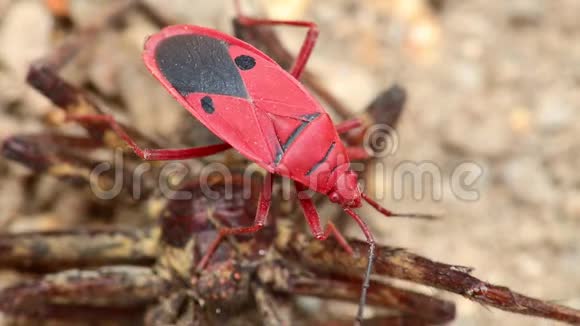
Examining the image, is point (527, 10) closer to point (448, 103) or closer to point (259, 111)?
point (448, 103)

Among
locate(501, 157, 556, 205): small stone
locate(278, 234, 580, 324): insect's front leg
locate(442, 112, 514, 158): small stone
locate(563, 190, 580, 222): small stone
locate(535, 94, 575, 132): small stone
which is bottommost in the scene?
locate(278, 234, 580, 324): insect's front leg

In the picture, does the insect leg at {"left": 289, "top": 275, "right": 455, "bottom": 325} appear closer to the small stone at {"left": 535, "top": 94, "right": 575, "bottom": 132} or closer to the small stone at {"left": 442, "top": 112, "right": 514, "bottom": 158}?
the small stone at {"left": 442, "top": 112, "right": 514, "bottom": 158}

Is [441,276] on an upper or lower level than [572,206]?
lower

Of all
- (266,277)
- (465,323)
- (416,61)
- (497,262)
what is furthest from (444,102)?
(266,277)

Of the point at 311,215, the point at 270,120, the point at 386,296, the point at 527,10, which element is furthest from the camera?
the point at 527,10

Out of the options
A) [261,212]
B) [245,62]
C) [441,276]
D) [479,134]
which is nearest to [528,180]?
[479,134]

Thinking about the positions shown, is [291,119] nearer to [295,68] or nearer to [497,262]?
[295,68]

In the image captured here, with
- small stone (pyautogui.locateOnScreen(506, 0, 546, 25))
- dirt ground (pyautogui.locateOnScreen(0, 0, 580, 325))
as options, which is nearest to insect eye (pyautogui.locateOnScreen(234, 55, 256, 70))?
dirt ground (pyautogui.locateOnScreen(0, 0, 580, 325))
